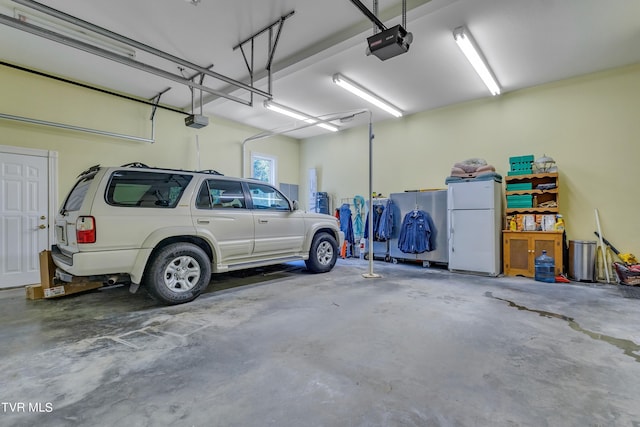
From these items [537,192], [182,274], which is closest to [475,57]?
[537,192]

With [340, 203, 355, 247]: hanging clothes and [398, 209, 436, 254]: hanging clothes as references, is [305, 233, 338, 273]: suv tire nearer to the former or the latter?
[398, 209, 436, 254]: hanging clothes

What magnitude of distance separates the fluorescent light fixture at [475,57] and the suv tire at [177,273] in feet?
15.1

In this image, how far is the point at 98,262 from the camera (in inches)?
121

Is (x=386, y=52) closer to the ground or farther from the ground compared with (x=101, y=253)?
farther from the ground

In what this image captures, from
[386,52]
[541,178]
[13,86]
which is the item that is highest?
[13,86]

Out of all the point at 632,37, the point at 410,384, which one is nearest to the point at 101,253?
the point at 410,384

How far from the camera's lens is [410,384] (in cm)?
189

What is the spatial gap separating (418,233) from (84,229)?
18.9 ft

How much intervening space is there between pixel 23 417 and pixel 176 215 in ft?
7.66

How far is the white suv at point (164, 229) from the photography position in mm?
3107

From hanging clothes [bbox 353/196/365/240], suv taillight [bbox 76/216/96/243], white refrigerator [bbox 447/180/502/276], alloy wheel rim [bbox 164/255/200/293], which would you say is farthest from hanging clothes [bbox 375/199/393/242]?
suv taillight [bbox 76/216/96/243]

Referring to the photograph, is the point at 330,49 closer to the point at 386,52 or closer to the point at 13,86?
the point at 386,52

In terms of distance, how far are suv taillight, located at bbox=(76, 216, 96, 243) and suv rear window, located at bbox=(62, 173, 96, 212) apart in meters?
0.34

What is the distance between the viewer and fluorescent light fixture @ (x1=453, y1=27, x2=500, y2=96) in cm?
402
